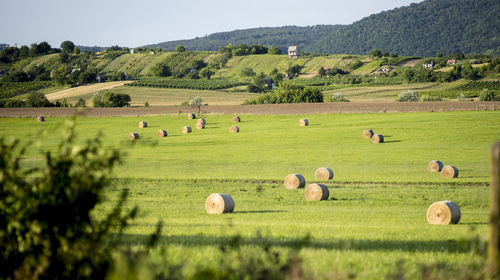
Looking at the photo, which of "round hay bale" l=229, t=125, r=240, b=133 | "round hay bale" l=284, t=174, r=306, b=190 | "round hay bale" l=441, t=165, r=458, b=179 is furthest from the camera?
"round hay bale" l=229, t=125, r=240, b=133

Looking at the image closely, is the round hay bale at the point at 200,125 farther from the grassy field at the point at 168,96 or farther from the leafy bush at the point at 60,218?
the leafy bush at the point at 60,218

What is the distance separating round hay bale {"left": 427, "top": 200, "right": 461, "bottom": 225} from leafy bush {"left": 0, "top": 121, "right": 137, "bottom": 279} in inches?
484

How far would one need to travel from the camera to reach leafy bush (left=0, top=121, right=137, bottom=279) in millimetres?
4879

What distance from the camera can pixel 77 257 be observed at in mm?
4852

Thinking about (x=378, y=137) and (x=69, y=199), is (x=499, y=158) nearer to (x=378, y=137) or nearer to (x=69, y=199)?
(x=69, y=199)

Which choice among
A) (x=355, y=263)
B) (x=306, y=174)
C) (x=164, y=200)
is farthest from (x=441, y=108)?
(x=355, y=263)

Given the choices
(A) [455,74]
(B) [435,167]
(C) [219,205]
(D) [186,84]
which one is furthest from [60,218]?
(D) [186,84]

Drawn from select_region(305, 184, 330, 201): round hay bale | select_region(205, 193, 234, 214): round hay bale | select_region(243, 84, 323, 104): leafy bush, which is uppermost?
select_region(243, 84, 323, 104): leafy bush

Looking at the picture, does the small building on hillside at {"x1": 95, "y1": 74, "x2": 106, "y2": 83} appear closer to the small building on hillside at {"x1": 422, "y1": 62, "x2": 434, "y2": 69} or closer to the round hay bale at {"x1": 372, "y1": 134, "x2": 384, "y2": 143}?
the small building on hillside at {"x1": 422, "y1": 62, "x2": 434, "y2": 69}

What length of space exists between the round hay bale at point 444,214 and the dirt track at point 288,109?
167ft

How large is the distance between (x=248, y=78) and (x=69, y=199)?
155 metres

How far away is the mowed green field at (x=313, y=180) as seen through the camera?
285 inches

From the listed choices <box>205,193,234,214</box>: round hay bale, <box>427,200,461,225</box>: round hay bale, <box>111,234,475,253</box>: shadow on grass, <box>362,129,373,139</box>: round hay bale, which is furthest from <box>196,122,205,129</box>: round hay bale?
<box>111,234,475,253</box>: shadow on grass

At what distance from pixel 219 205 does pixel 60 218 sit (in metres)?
12.7
